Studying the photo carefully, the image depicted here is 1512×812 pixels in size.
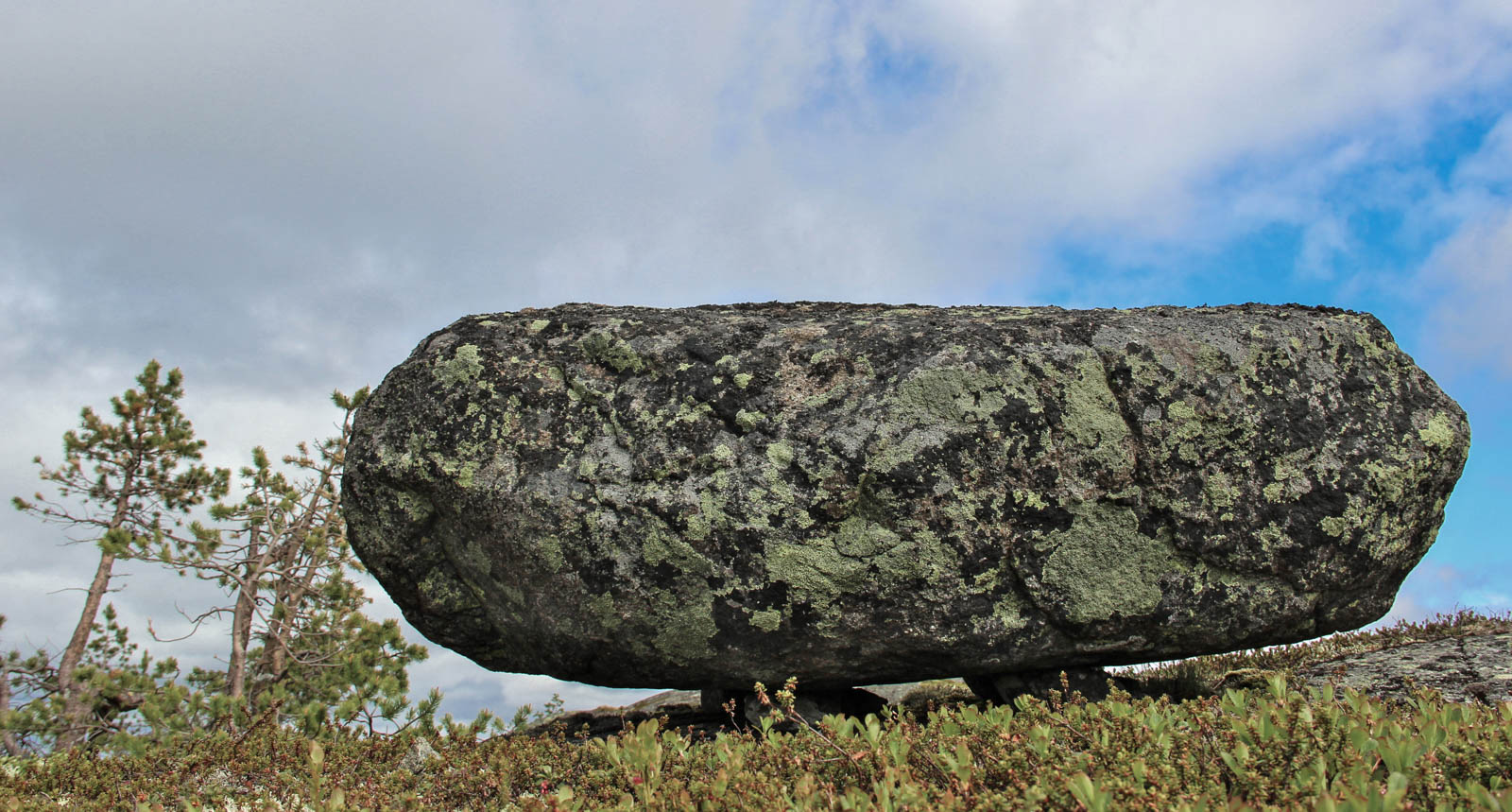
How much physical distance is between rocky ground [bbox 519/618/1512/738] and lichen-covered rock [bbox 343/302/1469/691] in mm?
846

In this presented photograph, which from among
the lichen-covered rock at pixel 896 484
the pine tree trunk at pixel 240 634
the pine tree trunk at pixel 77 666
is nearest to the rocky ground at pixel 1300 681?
the lichen-covered rock at pixel 896 484

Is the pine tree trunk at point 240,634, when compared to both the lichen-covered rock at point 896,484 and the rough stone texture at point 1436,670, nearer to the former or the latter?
the lichen-covered rock at point 896,484

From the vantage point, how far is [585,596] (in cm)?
795

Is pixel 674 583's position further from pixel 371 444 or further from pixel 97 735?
pixel 97 735

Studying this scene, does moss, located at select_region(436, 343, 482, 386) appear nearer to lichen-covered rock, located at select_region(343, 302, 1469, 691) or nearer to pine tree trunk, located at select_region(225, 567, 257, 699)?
lichen-covered rock, located at select_region(343, 302, 1469, 691)

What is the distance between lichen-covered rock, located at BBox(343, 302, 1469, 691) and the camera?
25.0ft

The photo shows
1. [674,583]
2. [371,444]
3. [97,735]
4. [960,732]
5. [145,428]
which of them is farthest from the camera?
[145,428]

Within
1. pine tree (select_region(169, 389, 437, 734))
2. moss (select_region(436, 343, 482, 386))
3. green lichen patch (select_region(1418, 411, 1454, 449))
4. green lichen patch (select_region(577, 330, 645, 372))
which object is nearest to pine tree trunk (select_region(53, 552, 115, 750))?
pine tree (select_region(169, 389, 437, 734))

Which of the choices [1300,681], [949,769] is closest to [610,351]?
[949,769]

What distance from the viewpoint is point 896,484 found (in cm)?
750

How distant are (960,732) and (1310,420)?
467 cm

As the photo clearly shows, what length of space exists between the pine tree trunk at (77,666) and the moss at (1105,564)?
39.9ft

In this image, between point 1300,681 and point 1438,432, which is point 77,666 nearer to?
point 1300,681

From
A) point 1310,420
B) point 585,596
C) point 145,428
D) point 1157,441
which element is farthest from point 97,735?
point 1310,420
